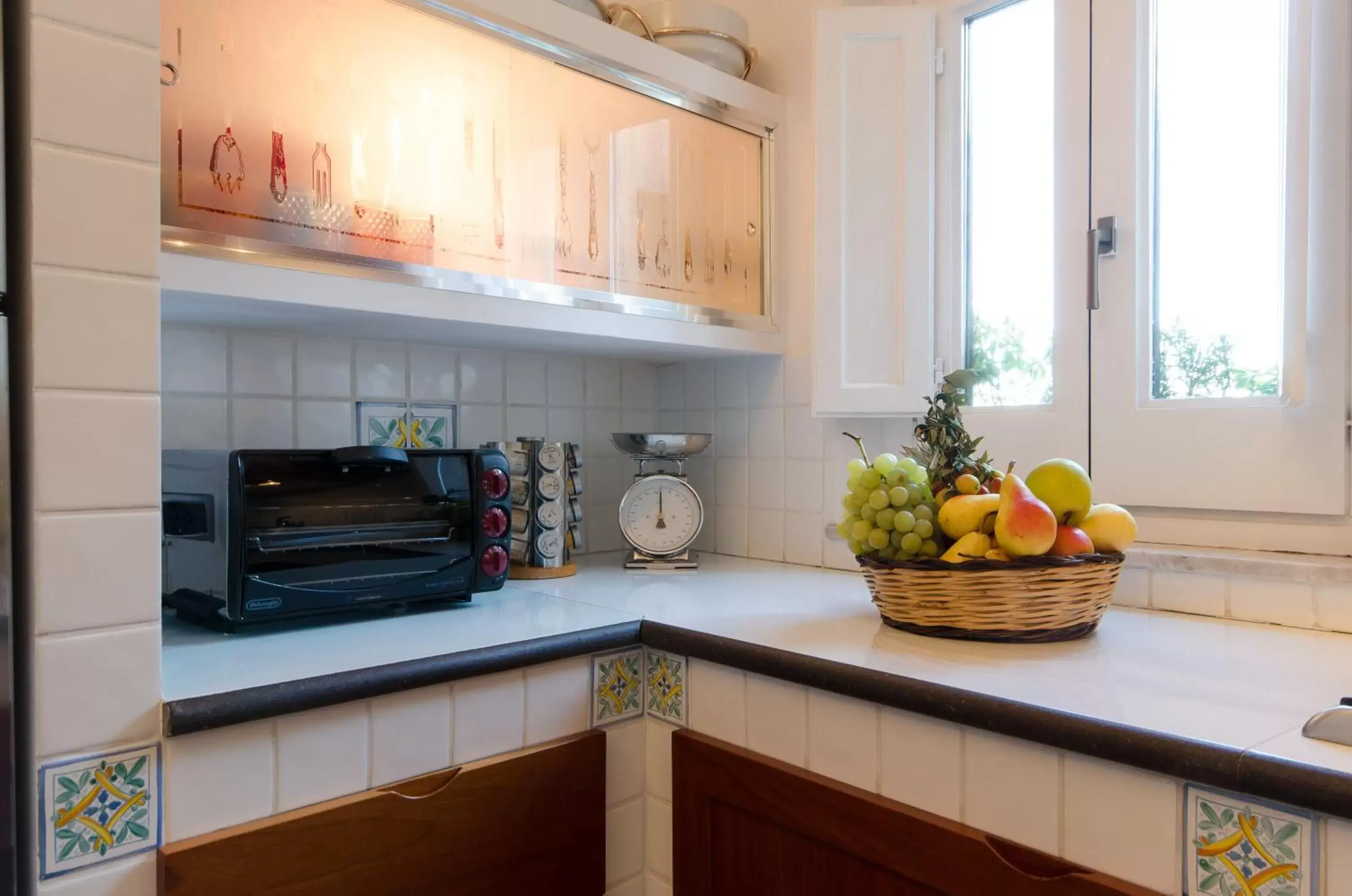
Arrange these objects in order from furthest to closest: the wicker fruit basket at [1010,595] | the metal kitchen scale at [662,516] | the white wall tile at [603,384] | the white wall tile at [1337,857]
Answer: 1. the white wall tile at [603,384]
2. the metal kitchen scale at [662,516]
3. the wicker fruit basket at [1010,595]
4. the white wall tile at [1337,857]

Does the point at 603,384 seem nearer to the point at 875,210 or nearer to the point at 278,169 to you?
the point at 875,210

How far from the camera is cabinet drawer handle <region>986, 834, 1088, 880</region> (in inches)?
33.9

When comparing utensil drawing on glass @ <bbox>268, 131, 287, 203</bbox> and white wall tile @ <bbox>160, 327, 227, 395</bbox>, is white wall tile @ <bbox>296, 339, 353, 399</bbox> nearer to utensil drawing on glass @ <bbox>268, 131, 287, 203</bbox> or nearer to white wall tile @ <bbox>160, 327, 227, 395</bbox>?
white wall tile @ <bbox>160, 327, 227, 395</bbox>

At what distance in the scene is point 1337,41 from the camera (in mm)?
1271

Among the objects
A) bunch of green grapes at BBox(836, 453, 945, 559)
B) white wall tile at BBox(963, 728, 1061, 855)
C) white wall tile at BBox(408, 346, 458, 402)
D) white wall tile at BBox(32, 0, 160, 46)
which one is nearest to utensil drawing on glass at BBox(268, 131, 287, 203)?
white wall tile at BBox(32, 0, 160, 46)

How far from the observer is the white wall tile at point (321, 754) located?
0.98m

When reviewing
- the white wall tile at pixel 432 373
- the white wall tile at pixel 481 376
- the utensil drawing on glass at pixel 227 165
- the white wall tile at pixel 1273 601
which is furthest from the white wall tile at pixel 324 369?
the white wall tile at pixel 1273 601

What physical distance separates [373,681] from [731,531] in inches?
46.3

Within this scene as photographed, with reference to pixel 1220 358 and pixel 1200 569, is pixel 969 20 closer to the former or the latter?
pixel 1220 358

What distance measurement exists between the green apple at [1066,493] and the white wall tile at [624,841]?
0.74 m

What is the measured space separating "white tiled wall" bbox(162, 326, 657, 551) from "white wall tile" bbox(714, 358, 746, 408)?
0.20 meters

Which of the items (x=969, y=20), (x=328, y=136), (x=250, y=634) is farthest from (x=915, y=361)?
(x=250, y=634)

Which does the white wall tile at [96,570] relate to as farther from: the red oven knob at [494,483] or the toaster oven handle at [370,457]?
the red oven knob at [494,483]

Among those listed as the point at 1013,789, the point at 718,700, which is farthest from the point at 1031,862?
the point at 718,700
